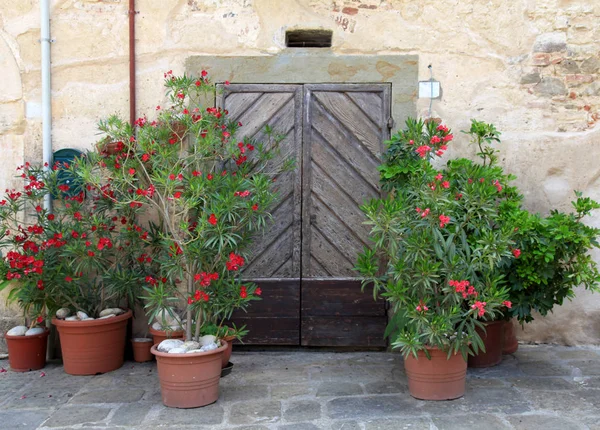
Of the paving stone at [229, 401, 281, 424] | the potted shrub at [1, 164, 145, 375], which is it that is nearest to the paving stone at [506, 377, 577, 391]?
the paving stone at [229, 401, 281, 424]

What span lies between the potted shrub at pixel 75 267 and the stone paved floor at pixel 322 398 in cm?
24

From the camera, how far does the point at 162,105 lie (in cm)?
465

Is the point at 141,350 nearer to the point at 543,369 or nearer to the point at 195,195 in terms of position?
the point at 195,195

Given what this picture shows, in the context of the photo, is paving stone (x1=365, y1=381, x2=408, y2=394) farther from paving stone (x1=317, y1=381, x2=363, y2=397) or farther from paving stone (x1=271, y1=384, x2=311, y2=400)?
paving stone (x1=271, y1=384, x2=311, y2=400)

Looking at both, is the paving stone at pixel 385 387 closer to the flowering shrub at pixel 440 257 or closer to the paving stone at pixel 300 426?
the flowering shrub at pixel 440 257

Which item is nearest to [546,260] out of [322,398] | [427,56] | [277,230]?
[322,398]

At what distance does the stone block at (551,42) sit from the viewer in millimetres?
4641

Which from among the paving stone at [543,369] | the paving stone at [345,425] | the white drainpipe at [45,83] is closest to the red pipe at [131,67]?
the white drainpipe at [45,83]

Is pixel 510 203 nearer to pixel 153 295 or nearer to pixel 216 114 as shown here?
pixel 216 114

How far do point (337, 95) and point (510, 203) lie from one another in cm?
160

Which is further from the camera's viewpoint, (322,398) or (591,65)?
(591,65)

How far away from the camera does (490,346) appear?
419 centimetres

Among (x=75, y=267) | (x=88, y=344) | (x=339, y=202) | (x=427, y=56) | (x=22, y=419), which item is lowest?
(x=22, y=419)

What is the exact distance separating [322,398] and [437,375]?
723 mm
